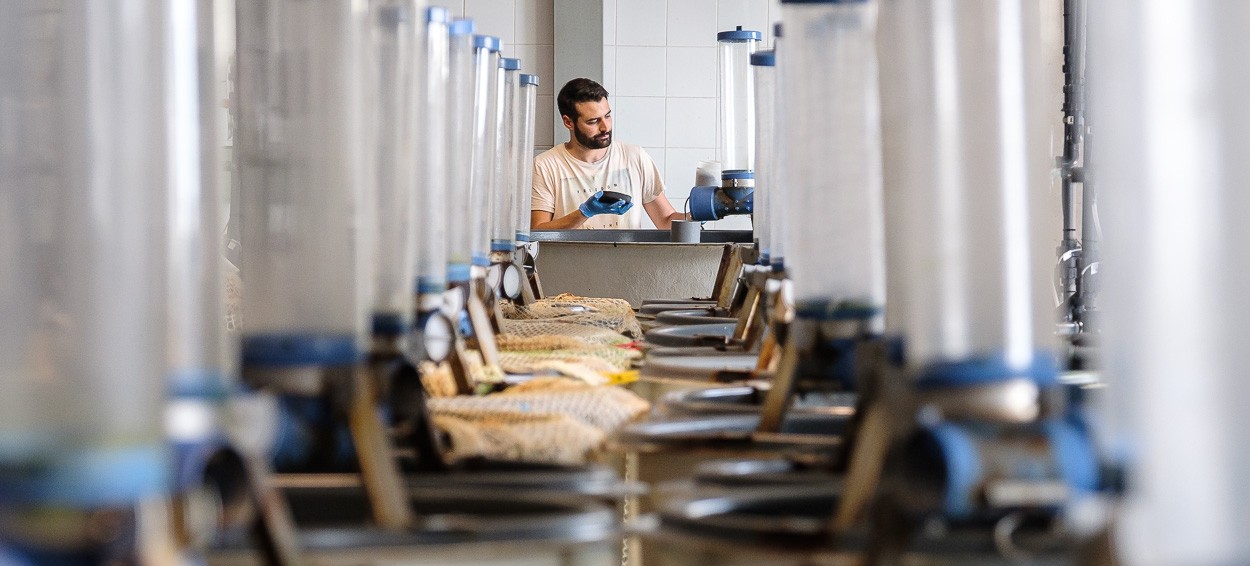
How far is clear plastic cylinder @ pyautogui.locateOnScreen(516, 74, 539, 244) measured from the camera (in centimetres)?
219

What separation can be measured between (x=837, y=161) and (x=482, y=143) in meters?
0.81

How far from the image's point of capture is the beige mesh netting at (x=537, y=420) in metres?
0.81

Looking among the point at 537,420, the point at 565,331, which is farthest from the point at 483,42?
the point at 537,420

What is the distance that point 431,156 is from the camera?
1119mm

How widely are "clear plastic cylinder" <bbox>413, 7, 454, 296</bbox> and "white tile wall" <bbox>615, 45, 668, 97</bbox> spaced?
4.43 m

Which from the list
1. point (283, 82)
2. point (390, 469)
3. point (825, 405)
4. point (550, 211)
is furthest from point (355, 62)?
point (550, 211)

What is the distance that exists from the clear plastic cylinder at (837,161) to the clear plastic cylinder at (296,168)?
0.30m

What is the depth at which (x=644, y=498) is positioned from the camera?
0.80m

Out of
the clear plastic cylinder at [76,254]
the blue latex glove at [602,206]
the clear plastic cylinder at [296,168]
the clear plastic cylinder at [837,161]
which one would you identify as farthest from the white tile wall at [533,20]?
the clear plastic cylinder at [76,254]

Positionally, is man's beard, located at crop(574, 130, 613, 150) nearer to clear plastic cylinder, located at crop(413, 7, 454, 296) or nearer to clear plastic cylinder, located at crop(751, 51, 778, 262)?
clear plastic cylinder, located at crop(751, 51, 778, 262)

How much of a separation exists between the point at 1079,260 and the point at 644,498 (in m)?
2.43

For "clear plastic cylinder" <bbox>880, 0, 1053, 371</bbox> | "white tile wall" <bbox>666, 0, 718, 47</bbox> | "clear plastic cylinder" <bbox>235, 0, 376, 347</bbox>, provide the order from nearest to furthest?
"clear plastic cylinder" <bbox>880, 0, 1053, 371</bbox>, "clear plastic cylinder" <bbox>235, 0, 376, 347</bbox>, "white tile wall" <bbox>666, 0, 718, 47</bbox>

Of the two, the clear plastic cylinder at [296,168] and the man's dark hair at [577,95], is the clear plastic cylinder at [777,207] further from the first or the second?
the man's dark hair at [577,95]

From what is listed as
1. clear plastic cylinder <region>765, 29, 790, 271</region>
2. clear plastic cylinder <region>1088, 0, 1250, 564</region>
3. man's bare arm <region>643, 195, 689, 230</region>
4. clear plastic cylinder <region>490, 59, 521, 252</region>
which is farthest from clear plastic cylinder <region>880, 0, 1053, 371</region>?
man's bare arm <region>643, 195, 689, 230</region>
